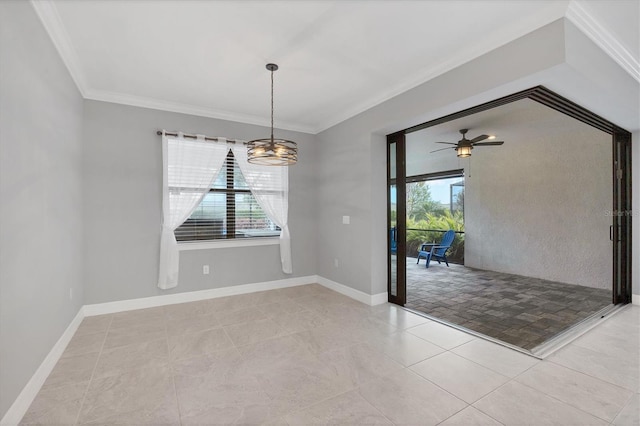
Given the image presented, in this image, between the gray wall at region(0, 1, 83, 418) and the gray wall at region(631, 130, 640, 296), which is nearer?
the gray wall at region(0, 1, 83, 418)

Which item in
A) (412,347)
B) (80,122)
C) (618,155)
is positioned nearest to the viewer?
(412,347)

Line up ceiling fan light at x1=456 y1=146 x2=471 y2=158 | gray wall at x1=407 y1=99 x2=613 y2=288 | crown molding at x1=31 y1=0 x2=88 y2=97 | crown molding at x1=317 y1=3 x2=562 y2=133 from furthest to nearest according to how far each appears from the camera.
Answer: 1. ceiling fan light at x1=456 y1=146 x2=471 y2=158
2. gray wall at x1=407 y1=99 x2=613 y2=288
3. crown molding at x1=317 y1=3 x2=562 y2=133
4. crown molding at x1=31 y1=0 x2=88 y2=97

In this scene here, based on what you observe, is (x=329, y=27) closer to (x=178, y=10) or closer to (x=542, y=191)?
(x=178, y=10)

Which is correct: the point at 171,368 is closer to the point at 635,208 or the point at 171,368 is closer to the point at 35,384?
the point at 35,384

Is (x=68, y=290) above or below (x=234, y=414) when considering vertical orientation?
above

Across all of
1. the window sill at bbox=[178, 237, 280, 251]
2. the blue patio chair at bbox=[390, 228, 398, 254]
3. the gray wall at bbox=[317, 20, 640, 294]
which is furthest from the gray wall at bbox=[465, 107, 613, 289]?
the window sill at bbox=[178, 237, 280, 251]

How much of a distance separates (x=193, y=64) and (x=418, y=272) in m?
5.43

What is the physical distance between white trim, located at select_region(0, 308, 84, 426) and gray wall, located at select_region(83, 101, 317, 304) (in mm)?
868

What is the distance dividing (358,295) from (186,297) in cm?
241

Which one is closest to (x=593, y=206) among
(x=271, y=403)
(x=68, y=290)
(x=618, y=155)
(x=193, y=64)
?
(x=618, y=155)

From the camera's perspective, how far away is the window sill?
4141 millimetres

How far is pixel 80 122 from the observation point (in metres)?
3.42

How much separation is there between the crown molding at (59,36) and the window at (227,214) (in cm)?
190

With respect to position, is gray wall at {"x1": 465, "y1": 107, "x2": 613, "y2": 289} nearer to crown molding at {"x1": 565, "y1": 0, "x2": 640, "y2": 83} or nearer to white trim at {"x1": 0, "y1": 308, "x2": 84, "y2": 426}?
crown molding at {"x1": 565, "y1": 0, "x2": 640, "y2": 83}
